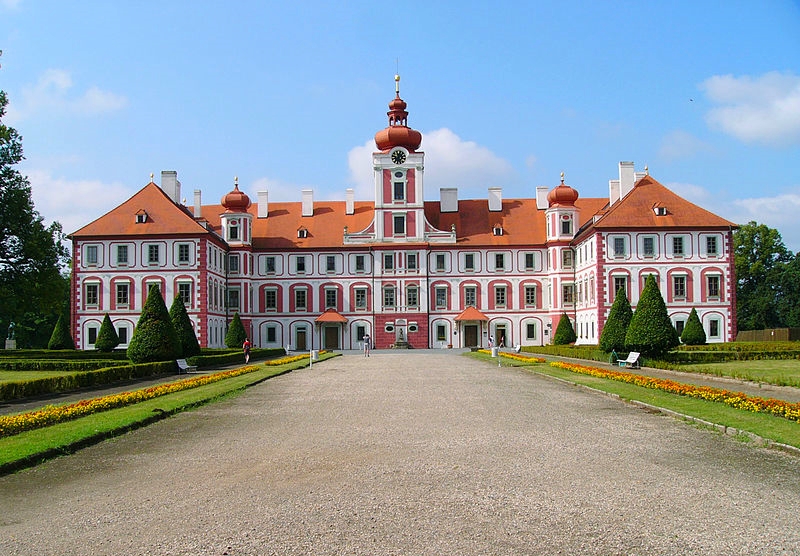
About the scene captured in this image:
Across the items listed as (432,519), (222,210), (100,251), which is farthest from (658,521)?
(222,210)

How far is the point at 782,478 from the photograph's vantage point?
8867 mm

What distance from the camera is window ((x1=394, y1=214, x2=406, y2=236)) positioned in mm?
61719

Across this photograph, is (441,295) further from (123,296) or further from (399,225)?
(123,296)

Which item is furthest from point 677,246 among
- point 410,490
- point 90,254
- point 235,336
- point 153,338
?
point 410,490

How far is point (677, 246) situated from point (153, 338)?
117 feet

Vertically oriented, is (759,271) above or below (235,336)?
above

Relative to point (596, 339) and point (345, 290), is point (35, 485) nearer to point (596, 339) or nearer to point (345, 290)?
point (596, 339)

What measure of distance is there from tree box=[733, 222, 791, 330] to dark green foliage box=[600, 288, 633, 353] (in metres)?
43.1

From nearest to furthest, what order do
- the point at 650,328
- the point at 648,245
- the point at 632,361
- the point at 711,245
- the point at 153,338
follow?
1. the point at 632,361
2. the point at 153,338
3. the point at 650,328
4. the point at 648,245
5. the point at 711,245

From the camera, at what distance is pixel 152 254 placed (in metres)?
54.7

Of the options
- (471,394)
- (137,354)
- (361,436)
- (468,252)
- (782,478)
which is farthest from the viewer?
(468,252)

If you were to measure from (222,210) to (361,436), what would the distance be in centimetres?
5574

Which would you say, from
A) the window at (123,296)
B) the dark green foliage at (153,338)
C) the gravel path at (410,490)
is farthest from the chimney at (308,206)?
the gravel path at (410,490)

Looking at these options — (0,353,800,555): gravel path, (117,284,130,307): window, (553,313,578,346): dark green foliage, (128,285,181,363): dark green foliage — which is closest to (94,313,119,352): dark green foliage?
(117,284,130,307): window
